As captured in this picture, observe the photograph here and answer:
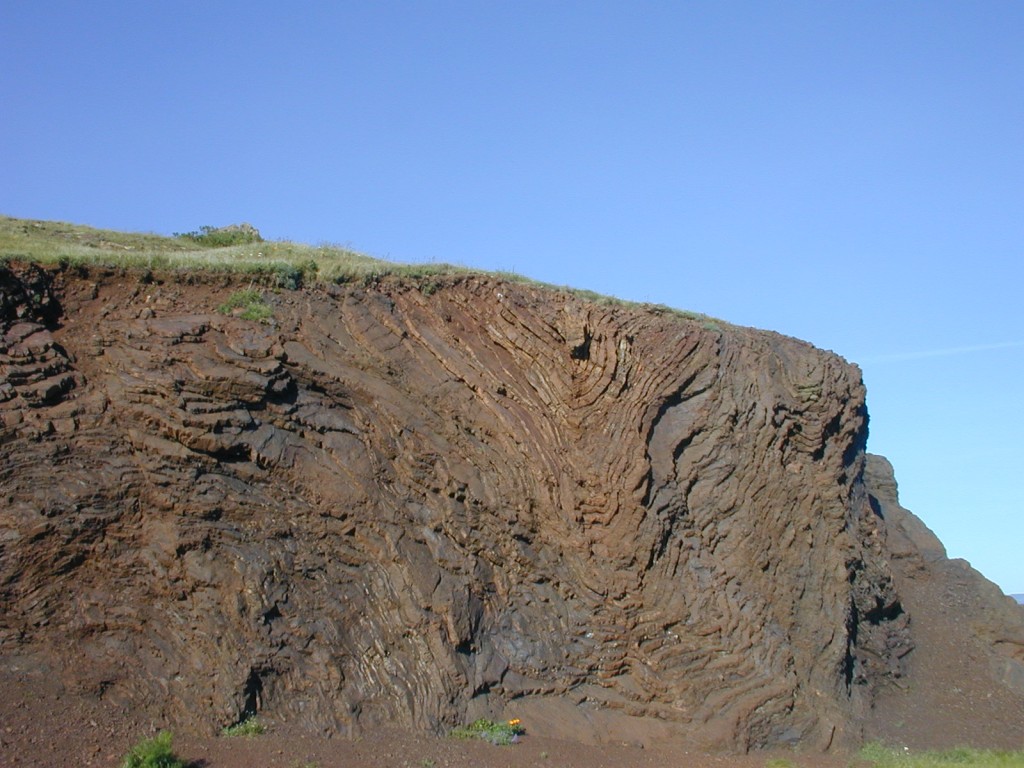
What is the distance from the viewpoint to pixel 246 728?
11891mm

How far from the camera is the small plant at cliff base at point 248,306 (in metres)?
15.3

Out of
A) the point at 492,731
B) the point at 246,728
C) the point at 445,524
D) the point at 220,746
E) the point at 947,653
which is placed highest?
the point at 445,524

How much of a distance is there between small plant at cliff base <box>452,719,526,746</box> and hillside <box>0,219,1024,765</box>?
17 centimetres

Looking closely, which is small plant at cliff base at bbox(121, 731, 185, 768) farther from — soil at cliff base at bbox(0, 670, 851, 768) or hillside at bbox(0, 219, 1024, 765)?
hillside at bbox(0, 219, 1024, 765)

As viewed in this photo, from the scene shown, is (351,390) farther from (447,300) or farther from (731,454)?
(731,454)

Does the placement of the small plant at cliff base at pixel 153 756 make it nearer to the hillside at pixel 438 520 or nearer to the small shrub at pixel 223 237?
the hillside at pixel 438 520

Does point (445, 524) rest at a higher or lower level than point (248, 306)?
lower

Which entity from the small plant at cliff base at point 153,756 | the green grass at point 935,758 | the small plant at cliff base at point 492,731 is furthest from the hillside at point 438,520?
the small plant at cliff base at point 153,756

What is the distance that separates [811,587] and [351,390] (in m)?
8.09

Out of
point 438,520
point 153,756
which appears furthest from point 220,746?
point 438,520

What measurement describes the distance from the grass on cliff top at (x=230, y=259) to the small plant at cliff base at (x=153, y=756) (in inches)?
285

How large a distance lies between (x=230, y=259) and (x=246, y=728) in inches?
316

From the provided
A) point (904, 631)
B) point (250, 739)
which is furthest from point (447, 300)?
point (904, 631)

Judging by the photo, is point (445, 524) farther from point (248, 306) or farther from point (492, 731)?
point (248, 306)
